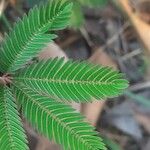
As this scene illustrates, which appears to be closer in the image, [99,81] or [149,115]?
[99,81]

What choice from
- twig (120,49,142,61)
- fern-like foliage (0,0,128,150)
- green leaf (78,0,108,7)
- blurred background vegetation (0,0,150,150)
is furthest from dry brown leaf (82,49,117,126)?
fern-like foliage (0,0,128,150)

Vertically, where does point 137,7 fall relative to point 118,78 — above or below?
above

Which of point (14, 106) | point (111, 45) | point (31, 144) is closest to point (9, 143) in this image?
point (14, 106)

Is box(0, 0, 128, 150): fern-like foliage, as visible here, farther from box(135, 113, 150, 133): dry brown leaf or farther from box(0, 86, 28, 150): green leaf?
box(135, 113, 150, 133): dry brown leaf

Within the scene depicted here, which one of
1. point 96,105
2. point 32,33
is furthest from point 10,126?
point 96,105

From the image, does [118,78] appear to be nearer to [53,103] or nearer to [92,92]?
[92,92]

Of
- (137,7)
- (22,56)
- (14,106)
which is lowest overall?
(14,106)
